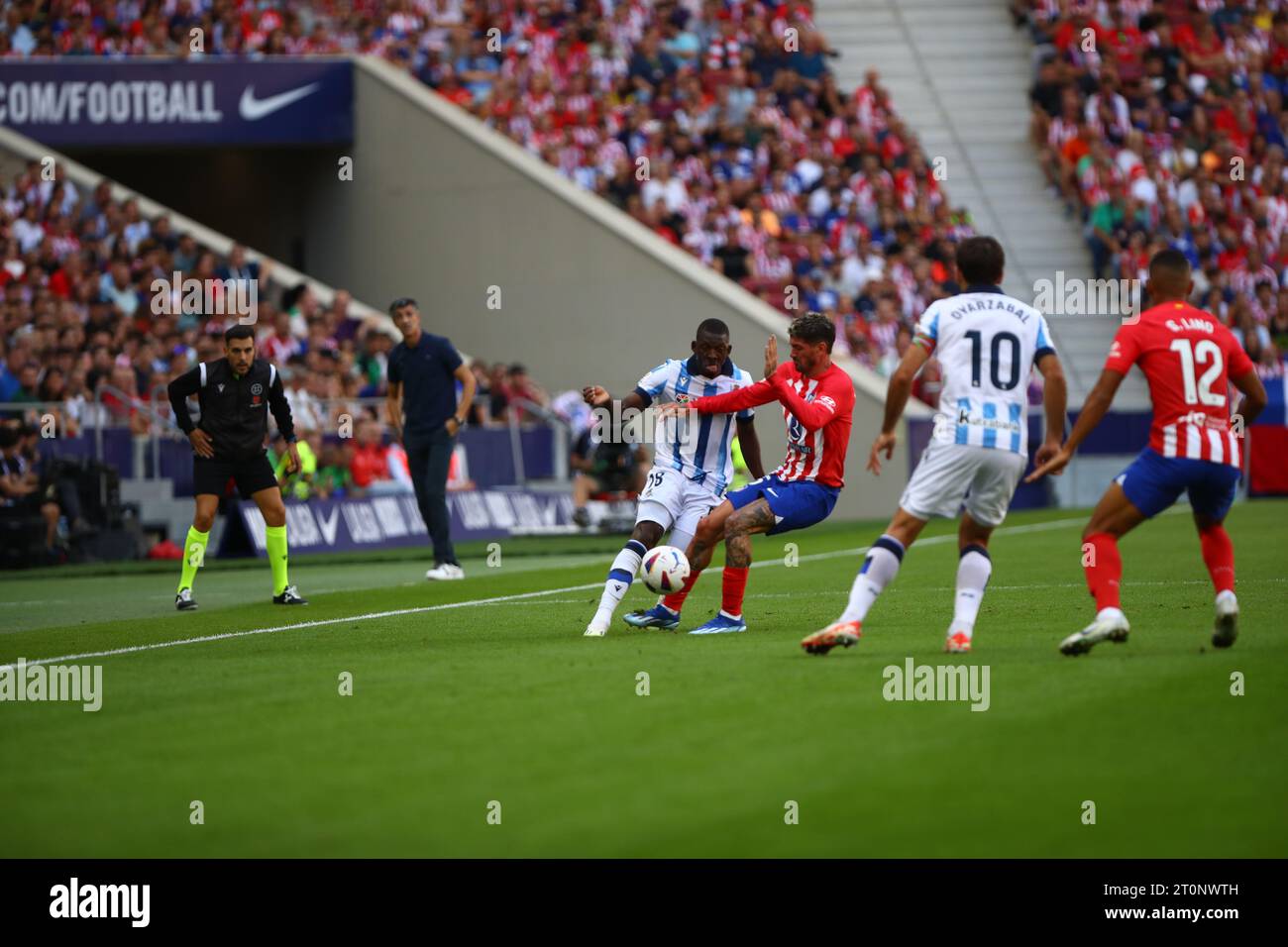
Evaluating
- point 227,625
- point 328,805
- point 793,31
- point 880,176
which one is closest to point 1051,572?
point 227,625

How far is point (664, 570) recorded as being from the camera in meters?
11.8

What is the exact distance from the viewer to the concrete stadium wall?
3109 centimetres

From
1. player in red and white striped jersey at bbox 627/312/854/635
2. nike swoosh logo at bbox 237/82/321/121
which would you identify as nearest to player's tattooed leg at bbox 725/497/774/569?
player in red and white striped jersey at bbox 627/312/854/635

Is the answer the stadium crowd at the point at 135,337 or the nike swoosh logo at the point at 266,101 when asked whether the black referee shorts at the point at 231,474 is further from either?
the nike swoosh logo at the point at 266,101

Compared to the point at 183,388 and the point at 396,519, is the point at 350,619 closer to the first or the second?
the point at 183,388

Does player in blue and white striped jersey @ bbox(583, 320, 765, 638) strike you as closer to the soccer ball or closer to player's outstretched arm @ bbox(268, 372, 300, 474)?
the soccer ball

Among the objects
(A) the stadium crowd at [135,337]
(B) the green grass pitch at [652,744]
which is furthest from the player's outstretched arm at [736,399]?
(A) the stadium crowd at [135,337]

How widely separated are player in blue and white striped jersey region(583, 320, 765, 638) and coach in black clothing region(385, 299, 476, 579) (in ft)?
19.5

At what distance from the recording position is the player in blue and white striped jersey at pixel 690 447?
12.2 meters

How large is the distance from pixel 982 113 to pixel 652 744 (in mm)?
33064

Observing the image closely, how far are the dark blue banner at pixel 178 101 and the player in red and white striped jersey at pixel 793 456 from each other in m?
22.5

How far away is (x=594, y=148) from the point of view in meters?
32.9

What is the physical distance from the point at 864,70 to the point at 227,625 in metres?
27.8

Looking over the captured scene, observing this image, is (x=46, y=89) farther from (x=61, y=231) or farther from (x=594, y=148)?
(x=594, y=148)
